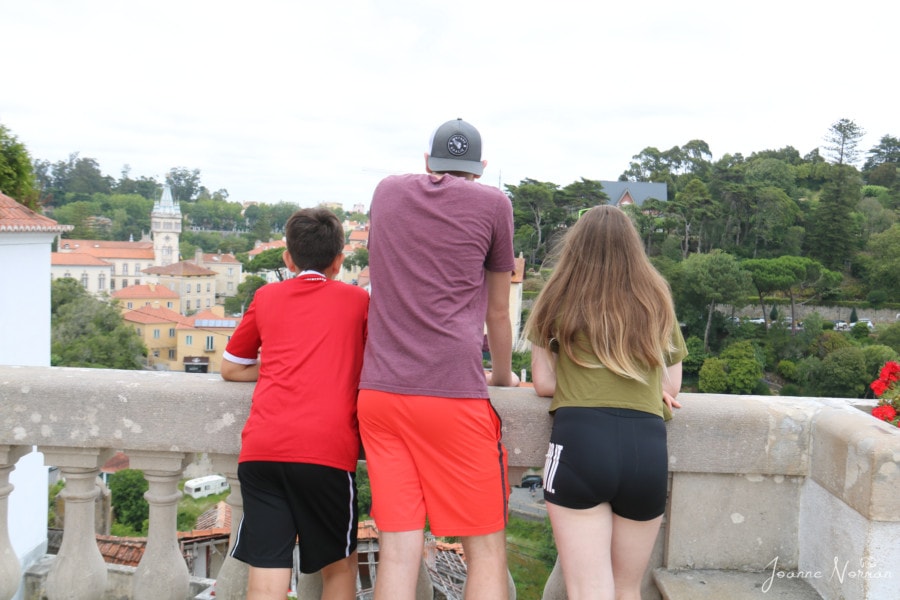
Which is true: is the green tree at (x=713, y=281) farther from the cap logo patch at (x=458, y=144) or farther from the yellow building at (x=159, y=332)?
the cap logo patch at (x=458, y=144)

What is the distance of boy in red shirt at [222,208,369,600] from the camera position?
214 centimetres

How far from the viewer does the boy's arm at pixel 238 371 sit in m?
2.39

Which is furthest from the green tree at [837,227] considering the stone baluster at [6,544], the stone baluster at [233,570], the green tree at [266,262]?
the stone baluster at [6,544]

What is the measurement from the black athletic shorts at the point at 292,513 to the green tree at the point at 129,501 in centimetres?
2161

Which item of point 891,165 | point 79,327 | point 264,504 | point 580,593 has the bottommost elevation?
point 79,327

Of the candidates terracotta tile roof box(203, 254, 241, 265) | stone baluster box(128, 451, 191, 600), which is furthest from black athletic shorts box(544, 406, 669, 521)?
terracotta tile roof box(203, 254, 241, 265)

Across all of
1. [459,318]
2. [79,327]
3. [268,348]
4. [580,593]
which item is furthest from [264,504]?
[79,327]

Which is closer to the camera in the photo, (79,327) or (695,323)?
(79,327)

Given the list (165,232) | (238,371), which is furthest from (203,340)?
(238,371)

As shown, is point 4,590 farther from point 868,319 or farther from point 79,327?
point 868,319

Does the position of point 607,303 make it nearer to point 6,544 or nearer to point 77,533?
point 77,533

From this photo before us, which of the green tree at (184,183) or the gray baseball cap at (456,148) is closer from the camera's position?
the gray baseball cap at (456,148)

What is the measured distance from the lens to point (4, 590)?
2.28 meters

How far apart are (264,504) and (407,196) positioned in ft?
3.16
